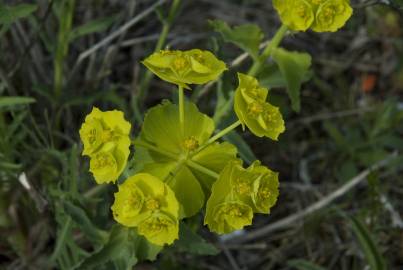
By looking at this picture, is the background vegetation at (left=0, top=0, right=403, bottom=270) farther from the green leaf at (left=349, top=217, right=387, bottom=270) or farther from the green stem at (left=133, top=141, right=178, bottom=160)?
the green stem at (left=133, top=141, right=178, bottom=160)

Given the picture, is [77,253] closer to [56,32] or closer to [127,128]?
[127,128]

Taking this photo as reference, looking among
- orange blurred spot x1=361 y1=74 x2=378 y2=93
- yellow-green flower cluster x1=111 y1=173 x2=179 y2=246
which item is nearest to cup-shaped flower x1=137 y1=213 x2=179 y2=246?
yellow-green flower cluster x1=111 y1=173 x2=179 y2=246

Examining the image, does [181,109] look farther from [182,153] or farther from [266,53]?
[266,53]

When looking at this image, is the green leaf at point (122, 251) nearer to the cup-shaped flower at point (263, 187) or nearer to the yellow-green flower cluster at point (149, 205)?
the yellow-green flower cluster at point (149, 205)

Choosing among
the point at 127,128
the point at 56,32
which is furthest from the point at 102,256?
the point at 56,32

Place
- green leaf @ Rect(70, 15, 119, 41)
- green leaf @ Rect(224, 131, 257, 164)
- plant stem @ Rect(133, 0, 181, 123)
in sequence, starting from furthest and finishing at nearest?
green leaf @ Rect(70, 15, 119, 41), plant stem @ Rect(133, 0, 181, 123), green leaf @ Rect(224, 131, 257, 164)

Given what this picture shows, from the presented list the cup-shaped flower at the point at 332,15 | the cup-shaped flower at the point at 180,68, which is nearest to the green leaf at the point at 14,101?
the cup-shaped flower at the point at 180,68
